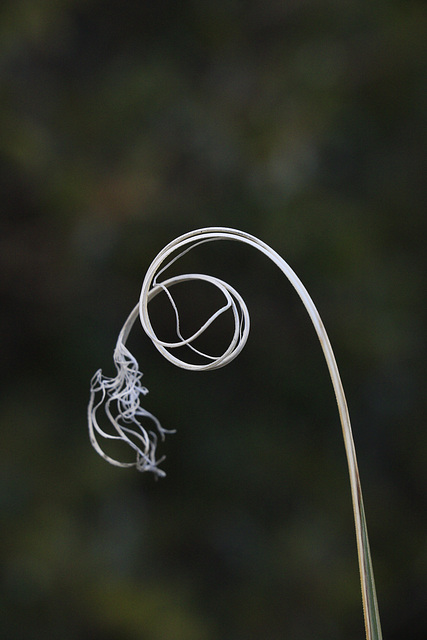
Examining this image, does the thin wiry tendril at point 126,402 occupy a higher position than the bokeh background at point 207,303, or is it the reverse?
the bokeh background at point 207,303

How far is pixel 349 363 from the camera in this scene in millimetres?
1545

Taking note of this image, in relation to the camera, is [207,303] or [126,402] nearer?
[126,402]

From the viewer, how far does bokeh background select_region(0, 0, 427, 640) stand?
1.42m

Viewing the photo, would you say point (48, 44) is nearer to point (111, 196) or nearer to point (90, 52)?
point (90, 52)

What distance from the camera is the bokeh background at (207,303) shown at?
1.42 m

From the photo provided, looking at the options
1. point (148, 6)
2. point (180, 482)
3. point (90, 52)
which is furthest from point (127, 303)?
point (148, 6)

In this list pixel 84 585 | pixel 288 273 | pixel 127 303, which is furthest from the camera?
pixel 127 303

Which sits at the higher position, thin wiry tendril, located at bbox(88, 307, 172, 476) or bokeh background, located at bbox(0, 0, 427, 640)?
bokeh background, located at bbox(0, 0, 427, 640)

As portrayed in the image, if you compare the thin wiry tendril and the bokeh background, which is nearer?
the thin wiry tendril

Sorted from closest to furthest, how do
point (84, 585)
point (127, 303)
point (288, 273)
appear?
point (288, 273), point (84, 585), point (127, 303)

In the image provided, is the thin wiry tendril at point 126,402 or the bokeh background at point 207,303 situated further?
the bokeh background at point 207,303

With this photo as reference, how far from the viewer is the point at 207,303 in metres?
1.56

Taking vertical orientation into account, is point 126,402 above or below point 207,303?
below

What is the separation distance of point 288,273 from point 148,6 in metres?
1.47
